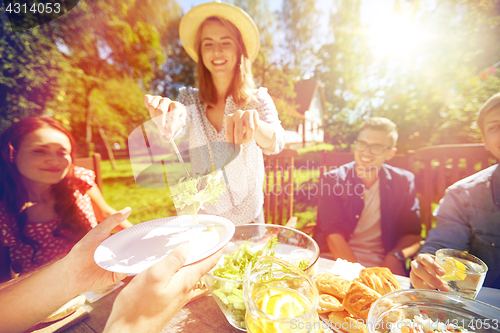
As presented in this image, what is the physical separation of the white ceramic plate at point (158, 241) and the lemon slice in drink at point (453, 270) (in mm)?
736

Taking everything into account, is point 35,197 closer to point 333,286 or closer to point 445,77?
point 333,286

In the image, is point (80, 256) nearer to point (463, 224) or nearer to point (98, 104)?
point (463, 224)

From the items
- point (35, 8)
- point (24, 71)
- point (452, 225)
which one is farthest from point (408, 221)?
point (35, 8)

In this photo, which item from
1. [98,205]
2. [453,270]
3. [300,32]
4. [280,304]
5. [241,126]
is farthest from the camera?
[300,32]


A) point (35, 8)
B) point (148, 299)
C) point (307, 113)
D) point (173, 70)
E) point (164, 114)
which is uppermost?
point (35, 8)

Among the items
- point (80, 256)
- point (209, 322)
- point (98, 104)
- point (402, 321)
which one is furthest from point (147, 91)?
point (402, 321)

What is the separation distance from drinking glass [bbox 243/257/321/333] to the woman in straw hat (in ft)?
2.32

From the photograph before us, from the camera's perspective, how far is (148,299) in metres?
0.49

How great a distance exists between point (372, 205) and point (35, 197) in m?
2.42

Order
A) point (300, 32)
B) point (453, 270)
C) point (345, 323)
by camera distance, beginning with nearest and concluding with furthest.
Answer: point (345, 323) < point (453, 270) < point (300, 32)

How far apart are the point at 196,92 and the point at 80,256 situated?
107 cm

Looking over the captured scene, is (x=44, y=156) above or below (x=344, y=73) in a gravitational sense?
below

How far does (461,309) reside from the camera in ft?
1.67

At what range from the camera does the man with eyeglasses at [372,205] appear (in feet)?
5.15
